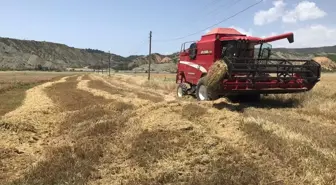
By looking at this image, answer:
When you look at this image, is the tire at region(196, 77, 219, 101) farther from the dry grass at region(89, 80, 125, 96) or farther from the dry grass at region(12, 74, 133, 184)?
the dry grass at region(89, 80, 125, 96)

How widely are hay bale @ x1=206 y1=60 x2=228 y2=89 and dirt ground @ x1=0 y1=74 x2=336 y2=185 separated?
1.96 metres

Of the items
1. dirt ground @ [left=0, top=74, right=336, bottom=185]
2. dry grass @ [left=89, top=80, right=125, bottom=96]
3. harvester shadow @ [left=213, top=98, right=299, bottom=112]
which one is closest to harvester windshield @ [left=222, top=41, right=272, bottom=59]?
harvester shadow @ [left=213, top=98, right=299, bottom=112]

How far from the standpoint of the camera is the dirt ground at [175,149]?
7348 mm

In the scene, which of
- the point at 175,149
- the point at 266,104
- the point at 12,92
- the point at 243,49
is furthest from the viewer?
the point at 12,92

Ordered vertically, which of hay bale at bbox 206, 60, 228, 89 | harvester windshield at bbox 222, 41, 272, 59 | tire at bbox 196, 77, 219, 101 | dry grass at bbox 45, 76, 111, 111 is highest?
harvester windshield at bbox 222, 41, 272, 59

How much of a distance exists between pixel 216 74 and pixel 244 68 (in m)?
1.24

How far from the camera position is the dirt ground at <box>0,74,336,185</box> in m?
7.35

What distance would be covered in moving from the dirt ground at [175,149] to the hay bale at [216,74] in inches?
77.3

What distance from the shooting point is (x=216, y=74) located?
596 inches

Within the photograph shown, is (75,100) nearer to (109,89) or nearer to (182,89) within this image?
(182,89)

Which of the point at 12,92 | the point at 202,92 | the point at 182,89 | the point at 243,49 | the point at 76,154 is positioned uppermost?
the point at 243,49

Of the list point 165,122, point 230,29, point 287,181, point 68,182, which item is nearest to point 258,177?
point 287,181

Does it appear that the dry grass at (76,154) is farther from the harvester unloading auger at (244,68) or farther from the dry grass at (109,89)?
the dry grass at (109,89)

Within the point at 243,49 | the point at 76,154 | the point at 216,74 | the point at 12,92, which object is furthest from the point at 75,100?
the point at 76,154
